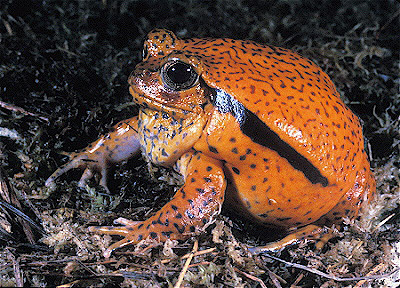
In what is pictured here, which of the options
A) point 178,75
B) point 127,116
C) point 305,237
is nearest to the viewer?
point 178,75

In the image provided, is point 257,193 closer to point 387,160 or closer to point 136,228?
point 136,228

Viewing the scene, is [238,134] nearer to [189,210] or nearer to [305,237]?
[189,210]

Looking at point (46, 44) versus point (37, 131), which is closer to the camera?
point (37, 131)

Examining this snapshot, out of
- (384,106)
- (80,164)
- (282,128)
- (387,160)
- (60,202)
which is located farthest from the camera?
(384,106)

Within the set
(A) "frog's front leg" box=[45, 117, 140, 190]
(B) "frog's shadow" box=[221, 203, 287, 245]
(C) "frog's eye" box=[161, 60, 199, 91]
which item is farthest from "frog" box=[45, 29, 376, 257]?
(A) "frog's front leg" box=[45, 117, 140, 190]

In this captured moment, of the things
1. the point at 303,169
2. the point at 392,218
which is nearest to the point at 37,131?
the point at 303,169

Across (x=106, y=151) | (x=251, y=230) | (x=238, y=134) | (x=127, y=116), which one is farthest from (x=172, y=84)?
(x=251, y=230)

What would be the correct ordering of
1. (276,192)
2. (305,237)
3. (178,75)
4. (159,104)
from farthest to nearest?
(305,237)
(276,192)
(159,104)
(178,75)

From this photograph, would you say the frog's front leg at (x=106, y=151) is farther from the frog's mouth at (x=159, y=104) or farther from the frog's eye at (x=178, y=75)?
the frog's eye at (x=178, y=75)
